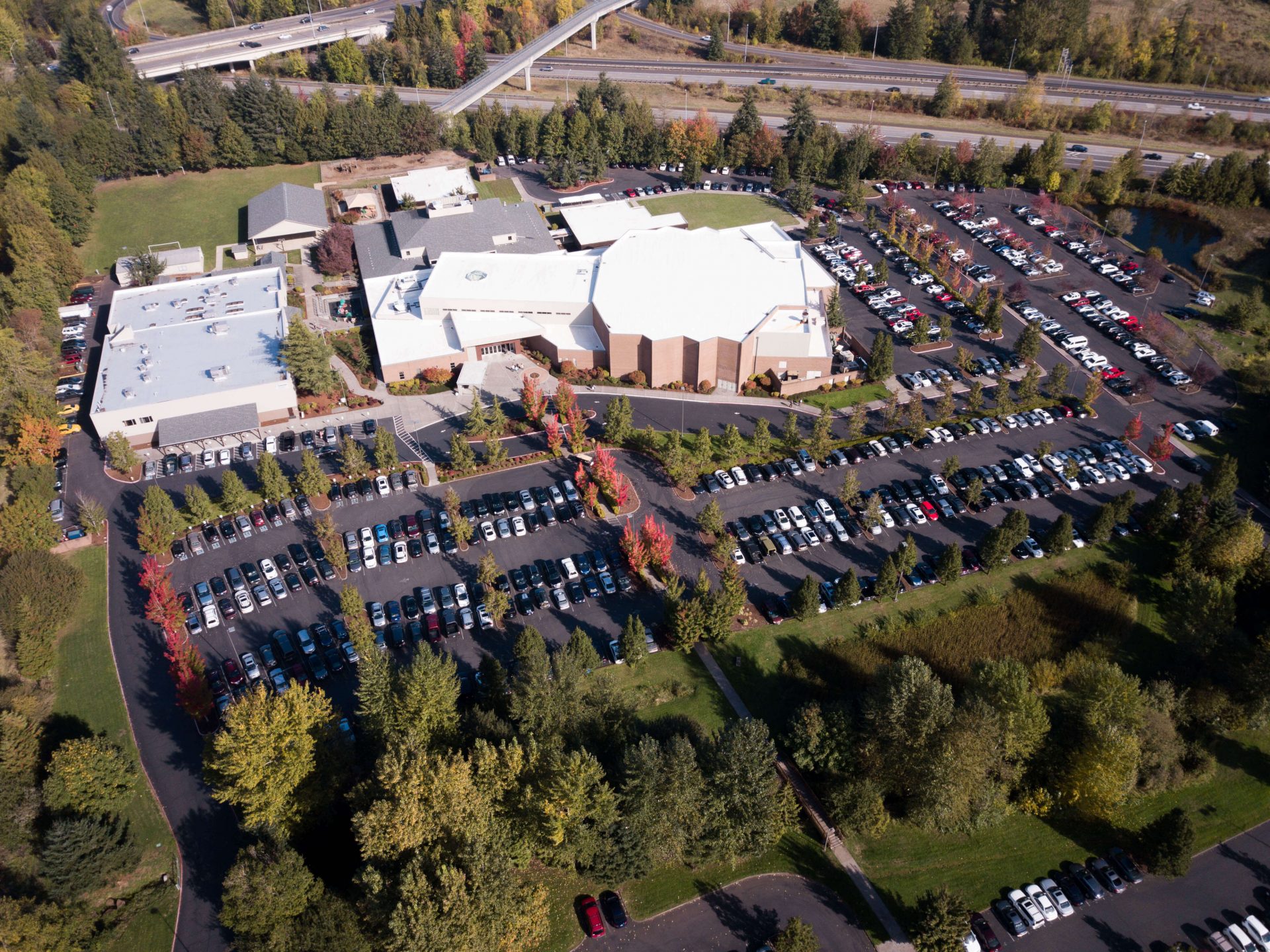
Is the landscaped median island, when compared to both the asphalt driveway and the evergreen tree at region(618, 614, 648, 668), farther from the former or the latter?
the evergreen tree at region(618, 614, 648, 668)

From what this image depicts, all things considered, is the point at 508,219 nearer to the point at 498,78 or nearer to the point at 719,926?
the point at 498,78

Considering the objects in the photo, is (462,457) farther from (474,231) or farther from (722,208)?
(722,208)

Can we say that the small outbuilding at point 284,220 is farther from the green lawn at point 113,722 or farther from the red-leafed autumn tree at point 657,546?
the red-leafed autumn tree at point 657,546

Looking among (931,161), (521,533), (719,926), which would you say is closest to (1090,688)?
(719,926)

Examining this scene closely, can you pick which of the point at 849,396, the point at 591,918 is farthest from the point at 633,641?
the point at 849,396

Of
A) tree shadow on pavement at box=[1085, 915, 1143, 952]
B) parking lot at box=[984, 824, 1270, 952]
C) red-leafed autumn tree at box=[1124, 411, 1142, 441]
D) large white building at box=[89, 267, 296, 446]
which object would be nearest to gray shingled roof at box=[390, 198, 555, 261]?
large white building at box=[89, 267, 296, 446]

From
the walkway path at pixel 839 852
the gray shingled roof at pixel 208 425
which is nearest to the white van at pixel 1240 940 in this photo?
the walkway path at pixel 839 852

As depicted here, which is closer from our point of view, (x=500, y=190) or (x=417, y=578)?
(x=417, y=578)
